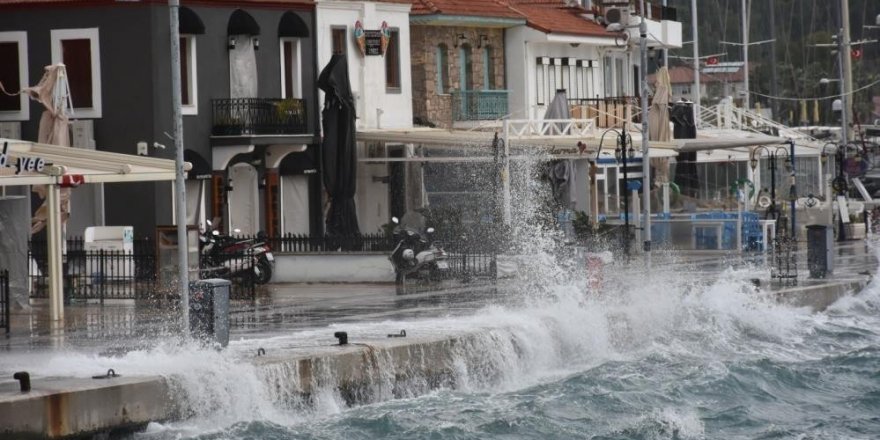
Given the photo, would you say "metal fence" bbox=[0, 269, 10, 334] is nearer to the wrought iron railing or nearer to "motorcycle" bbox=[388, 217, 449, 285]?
the wrought iron railing

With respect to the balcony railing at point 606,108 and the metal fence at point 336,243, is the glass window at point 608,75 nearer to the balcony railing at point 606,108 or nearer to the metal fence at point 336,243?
the balcony railing at point 606,108

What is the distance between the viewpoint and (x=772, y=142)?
46125 millimetres

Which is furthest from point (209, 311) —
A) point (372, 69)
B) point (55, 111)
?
point (372, 69)

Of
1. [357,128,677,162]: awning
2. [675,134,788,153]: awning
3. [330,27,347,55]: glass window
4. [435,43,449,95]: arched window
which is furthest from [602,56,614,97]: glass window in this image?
[330,27,347,55]: glass window

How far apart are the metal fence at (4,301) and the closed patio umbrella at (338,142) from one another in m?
14.8

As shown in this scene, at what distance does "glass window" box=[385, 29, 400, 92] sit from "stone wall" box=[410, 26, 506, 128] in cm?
196

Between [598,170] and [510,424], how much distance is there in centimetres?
3611

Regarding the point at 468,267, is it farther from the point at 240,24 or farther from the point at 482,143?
the point at 240,24

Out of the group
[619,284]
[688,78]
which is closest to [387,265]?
[619,284]

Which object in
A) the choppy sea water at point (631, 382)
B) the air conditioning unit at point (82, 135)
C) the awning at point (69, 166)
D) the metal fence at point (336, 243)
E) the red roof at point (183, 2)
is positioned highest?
the red roof at point (183, 2)

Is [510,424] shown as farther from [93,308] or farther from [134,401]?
[93,308]

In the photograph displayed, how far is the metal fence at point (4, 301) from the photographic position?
86.2ft

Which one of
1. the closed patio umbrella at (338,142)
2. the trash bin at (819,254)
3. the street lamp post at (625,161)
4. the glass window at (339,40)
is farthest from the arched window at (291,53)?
the trash bin at (819,254)

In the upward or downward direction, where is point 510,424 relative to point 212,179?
downward
